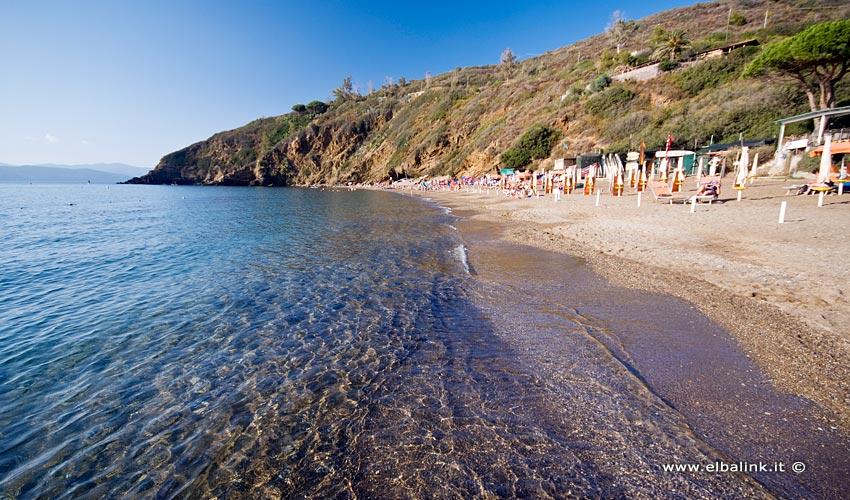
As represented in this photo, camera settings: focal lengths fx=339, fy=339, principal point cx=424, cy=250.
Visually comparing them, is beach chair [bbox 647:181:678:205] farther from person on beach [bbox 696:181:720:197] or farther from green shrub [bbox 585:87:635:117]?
green shrub [bbox 585:87:635:117]

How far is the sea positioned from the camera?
2896 millimetres

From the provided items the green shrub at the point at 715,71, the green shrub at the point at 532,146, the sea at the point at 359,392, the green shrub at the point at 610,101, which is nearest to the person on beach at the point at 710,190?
the sea at the point at 359,392

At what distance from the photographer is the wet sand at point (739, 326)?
9.78 ft

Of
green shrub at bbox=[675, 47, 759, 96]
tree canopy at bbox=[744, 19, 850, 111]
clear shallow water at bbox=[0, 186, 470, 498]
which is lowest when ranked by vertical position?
clear shallow water at bbox=[0, 186, 470, 498]

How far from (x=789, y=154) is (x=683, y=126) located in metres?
11.1

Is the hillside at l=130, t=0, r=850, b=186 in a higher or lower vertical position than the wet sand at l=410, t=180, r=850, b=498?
higher

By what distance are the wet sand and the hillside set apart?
979 inches

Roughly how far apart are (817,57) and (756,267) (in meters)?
29.2

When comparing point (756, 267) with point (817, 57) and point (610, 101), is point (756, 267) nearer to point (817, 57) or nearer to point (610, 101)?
point (817, 57)

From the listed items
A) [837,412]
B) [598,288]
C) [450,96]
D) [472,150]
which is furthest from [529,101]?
[837,412]

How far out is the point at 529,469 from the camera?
9.37 feet

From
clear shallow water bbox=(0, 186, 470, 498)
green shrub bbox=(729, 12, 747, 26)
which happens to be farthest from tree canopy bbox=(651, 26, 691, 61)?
clear shallow water bbox=(0, 186, 470, 498)

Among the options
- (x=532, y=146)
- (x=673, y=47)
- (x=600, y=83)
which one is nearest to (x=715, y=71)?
(x=673, y=47)

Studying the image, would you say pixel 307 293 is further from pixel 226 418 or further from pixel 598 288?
pixel 598 288
